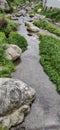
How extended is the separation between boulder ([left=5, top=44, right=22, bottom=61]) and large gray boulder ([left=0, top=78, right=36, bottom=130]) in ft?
25.0

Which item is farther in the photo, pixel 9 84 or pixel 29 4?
pixel 29 4

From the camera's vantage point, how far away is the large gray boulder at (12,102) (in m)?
16.1

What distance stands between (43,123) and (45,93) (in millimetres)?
3961

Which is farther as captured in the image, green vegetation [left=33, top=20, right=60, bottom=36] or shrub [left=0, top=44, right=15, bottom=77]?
green vegetation [left=33, top=20, right=60, bottom=36]

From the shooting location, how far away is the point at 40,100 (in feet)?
63.0

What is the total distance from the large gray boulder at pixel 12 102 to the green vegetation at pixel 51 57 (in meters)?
3.96

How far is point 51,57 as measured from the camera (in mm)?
26078

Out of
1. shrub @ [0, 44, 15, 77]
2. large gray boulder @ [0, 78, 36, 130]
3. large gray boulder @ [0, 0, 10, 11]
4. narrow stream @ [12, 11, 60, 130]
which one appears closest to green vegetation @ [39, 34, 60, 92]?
narrow stream @ [12, 11, 60, 130]

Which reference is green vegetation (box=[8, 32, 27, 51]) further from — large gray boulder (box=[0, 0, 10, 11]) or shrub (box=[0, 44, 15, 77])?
large gray boulder (box=[0, 0, 10, 11])

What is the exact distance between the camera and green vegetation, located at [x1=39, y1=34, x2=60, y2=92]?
2262cm

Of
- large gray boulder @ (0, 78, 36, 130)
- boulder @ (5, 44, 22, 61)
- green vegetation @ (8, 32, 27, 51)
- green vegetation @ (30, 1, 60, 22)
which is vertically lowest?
green vegetation @ (30, 1, 60, 22)

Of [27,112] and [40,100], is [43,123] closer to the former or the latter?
[27,112]

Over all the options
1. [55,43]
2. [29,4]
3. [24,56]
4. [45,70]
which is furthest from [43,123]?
[29,4]

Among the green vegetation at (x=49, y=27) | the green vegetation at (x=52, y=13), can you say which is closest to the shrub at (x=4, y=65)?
the green vegetation at (x=49, y=27)
